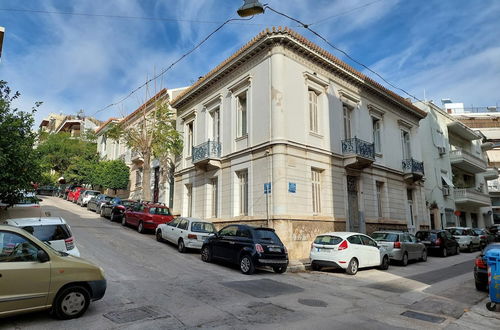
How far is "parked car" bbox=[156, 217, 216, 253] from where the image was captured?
48.8ft

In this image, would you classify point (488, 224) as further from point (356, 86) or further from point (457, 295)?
point (457, 295)

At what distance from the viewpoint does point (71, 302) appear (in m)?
6.31

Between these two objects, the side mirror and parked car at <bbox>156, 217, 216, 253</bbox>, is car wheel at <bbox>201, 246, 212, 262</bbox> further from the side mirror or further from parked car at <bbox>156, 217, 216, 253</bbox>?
the side mirror

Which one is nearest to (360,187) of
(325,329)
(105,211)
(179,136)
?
(179,136)

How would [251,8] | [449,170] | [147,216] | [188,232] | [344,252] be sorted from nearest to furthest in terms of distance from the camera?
[251,8], [344,252], [188,232], [147,216], [449,170]

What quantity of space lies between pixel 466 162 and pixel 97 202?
33.9 metres

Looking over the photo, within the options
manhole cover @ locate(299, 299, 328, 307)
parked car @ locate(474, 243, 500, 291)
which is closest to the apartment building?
parked car @ locate(474, 243, 500, 291)

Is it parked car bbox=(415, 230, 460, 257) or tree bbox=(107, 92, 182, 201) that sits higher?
tree bbox=(107, 92, 182, 201)

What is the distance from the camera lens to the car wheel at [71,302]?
616cm

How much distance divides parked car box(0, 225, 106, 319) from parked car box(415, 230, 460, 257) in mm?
19034

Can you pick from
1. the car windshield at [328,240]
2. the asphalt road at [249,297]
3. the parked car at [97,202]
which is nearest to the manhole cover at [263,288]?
the asphalt road at [249,297]

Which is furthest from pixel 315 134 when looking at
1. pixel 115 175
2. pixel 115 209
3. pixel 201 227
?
pixel 115 175

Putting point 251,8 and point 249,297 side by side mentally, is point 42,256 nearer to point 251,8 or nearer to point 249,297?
point 249,297

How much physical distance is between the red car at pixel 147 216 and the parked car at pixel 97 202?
704cm
